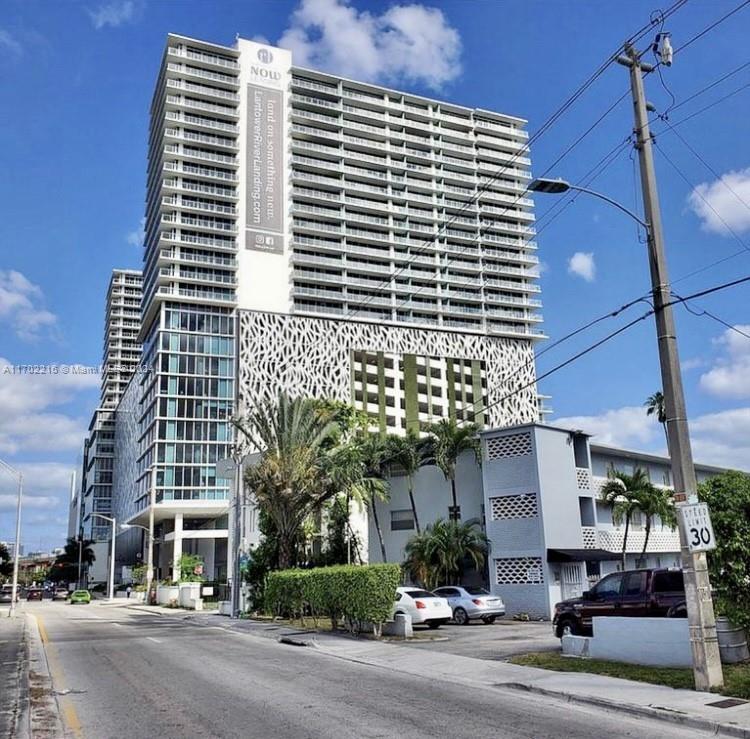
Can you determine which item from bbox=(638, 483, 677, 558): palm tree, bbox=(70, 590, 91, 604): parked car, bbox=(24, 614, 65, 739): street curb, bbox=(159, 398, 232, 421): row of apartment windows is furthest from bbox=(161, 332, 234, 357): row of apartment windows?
bbox=(24, 614, 65, 739): street curb

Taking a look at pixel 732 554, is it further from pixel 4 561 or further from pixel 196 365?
pixel 4 561

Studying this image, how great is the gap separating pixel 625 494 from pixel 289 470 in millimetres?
15126

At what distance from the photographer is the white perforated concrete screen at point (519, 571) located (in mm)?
30562

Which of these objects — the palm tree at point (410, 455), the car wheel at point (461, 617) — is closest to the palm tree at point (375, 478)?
the palm tree at point (410, 455)

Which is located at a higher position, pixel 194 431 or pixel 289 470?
pixel 194 431

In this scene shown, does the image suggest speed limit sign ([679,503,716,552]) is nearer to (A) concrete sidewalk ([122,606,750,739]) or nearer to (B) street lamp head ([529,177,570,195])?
(A) concrete sidewalk ([122,606,750,739])

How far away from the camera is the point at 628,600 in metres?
18.2

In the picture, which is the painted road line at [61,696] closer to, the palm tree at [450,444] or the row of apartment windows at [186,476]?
the palm tree at [450,444]

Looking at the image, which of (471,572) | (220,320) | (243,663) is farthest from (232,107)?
(243,663)

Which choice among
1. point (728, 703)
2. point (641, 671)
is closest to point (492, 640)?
point (641, 671)

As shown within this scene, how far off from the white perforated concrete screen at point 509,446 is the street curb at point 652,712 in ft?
62.5

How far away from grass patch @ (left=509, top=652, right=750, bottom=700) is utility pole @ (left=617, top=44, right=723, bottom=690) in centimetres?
37

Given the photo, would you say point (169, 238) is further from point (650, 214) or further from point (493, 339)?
point (650, 214)

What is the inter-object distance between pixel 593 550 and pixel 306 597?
12.5 metres
